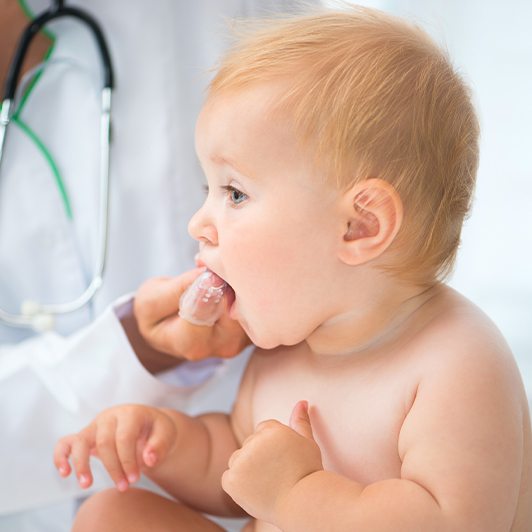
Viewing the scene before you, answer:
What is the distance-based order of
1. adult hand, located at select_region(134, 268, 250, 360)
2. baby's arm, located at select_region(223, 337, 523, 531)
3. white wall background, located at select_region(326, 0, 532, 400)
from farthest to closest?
white wall background, located at select_region(326, 0, 532, 400) < adult hand, located at select_region(134, 268, 250, 360) < baby's arm, located at select_region(223, 337, 523, 531)

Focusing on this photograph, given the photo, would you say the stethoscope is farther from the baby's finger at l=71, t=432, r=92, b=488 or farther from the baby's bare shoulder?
the baby's bare shoulder

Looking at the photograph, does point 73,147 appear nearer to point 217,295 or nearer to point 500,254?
point 217,295

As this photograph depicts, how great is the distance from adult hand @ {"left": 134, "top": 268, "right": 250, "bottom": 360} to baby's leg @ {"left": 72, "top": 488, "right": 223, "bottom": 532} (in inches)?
6.2

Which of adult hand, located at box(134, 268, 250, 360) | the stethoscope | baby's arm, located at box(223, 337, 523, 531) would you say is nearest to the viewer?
baby's arm, located at box(223, 337, 523, 531)

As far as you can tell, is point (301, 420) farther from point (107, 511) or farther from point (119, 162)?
point (119, 162)

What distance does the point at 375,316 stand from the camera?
79 cm

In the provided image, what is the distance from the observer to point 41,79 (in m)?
1.12

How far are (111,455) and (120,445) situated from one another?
14mm

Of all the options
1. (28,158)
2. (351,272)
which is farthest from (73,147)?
(351,272)

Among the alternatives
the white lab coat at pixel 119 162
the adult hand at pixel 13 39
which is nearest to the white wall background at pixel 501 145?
the white lab coat at pixel 119 162

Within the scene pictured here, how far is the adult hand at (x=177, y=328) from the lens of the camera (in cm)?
93

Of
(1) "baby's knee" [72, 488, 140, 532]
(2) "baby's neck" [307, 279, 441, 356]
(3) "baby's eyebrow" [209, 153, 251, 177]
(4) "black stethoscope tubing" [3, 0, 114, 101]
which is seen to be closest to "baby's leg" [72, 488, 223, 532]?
(1) "baby's knee" [72, 488, 140, 532]

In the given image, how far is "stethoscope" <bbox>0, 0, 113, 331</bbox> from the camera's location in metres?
1.05

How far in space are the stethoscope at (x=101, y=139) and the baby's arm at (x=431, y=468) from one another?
406mm
